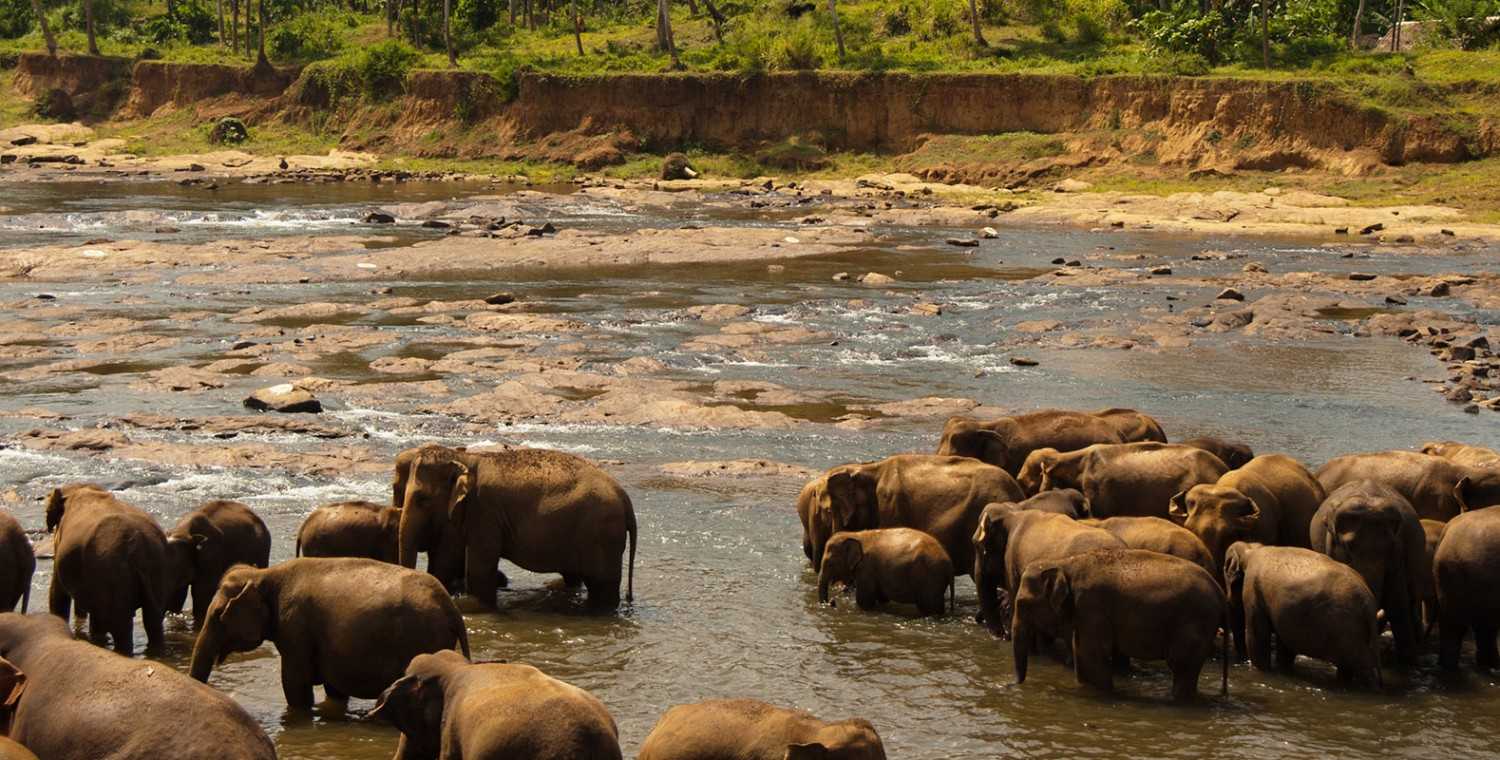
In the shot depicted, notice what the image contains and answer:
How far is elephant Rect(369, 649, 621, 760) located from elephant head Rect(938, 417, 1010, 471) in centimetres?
755

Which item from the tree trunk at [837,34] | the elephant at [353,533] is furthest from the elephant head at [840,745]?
the tree trunk at [837,34]

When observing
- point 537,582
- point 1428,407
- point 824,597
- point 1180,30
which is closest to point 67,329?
point 537,582

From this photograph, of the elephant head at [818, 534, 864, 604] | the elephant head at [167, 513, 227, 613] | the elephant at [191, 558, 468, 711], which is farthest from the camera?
the elephant head at [818, 534, 864, 604]

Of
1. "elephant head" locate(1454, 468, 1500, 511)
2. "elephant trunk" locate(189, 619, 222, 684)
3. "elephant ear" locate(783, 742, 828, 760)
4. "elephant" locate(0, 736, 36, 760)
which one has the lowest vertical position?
"elephant trunk" locate(189, 619, 222, 684)

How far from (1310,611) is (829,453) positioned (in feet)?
29.4

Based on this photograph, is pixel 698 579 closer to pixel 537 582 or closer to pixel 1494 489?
pixel 537 582

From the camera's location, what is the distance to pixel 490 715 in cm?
892

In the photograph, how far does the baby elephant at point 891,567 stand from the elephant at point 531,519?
5.64ft

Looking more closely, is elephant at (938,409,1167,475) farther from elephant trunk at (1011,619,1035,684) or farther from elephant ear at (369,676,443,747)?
elephant ear at (369,676,443,747)

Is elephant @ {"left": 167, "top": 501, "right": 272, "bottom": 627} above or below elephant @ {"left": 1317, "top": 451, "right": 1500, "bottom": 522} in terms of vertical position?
below

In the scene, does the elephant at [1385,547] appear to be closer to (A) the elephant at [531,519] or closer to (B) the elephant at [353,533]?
(A) the elephant at [531,519]

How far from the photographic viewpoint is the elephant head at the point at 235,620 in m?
11.2

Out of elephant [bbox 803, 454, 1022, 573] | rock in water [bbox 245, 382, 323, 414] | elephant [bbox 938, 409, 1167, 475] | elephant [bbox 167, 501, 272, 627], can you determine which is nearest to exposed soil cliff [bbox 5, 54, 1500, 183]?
elephant [bbox 938, 409, 1167, 475]

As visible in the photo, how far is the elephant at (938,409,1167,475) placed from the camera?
16.7 metres
